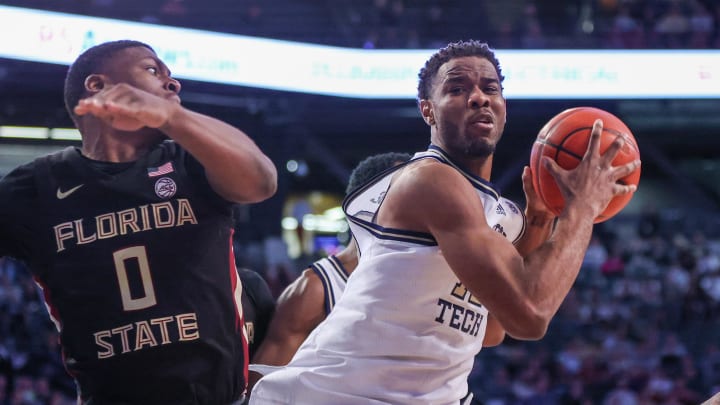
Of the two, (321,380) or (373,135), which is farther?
(373,135)

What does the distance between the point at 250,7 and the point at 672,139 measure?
815 centimetres

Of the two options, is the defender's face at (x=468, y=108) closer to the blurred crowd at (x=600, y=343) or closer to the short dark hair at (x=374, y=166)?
the short dark hair at (x=374, y=166)

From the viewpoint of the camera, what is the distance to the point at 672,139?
16.2 meters

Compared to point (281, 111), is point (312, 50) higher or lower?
higher

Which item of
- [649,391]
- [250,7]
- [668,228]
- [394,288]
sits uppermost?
[250,7]

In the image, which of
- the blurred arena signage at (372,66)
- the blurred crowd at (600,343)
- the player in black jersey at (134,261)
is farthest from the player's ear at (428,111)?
the blurred arena signage at (372,66)

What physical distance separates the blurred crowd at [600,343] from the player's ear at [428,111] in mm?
6607

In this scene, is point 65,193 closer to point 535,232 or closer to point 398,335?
point 398,335

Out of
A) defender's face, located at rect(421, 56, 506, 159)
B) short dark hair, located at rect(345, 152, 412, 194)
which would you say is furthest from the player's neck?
defender's face, located at rect(421, 56, 506, 159)

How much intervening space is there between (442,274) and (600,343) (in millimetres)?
9032

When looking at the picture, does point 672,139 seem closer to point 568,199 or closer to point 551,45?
point 551,45

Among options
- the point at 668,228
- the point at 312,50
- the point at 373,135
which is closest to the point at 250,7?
the point at 312,50

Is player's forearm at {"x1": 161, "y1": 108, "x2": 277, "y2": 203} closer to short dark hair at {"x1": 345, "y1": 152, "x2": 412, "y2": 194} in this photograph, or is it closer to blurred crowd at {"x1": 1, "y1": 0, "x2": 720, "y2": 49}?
short dark hair at {"x1": 345, "y1": 152, "x2": 412, "y2": 194}

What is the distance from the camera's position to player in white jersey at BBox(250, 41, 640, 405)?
246 centimetres
